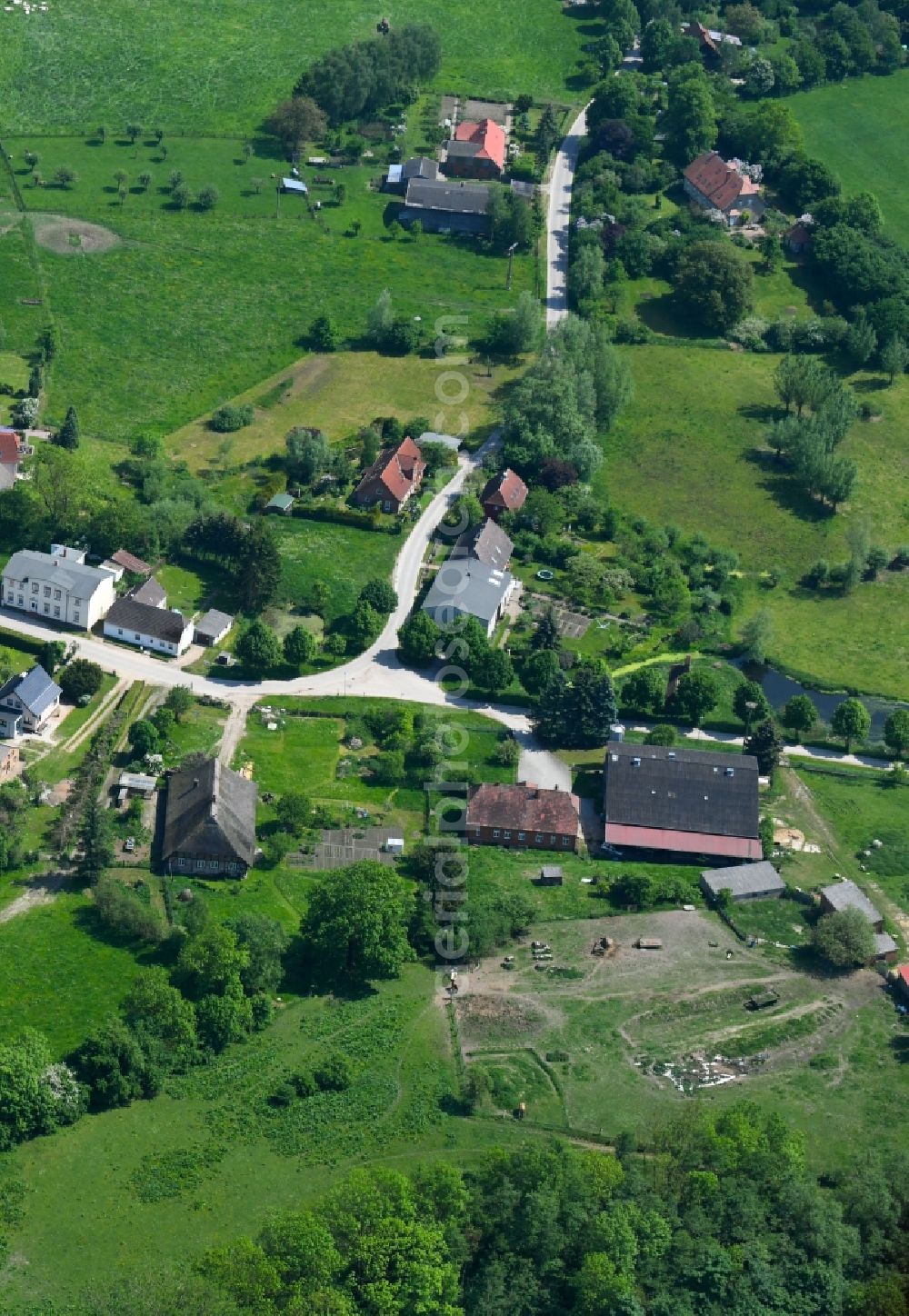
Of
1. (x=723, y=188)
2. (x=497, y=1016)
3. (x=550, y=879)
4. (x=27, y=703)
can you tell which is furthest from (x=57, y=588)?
(x=723, y=188)

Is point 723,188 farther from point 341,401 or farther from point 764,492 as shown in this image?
point 341,401

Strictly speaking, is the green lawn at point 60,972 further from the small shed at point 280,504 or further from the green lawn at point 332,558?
the small shed at point 280,504

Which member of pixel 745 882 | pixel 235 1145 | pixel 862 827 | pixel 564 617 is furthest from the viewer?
pixel 564 617

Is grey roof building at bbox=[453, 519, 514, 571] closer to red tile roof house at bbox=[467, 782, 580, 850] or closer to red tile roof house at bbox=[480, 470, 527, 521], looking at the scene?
red tile roof house at bbox=[480, 470, 527, 521]

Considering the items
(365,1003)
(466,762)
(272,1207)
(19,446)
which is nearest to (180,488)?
(19,446)

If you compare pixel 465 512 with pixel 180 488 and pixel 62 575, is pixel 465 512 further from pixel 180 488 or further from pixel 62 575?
pixel 62 575

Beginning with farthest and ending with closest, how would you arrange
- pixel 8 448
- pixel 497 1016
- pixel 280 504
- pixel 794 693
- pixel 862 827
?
pixel 280 504
pixel 8 448
pixel 794 693
pixel 862 827
pixel 497 1016

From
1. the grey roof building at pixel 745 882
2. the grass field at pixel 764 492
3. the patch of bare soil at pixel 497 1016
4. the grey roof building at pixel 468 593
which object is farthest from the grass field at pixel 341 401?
the patch of bare soil at pixel 497 1016
